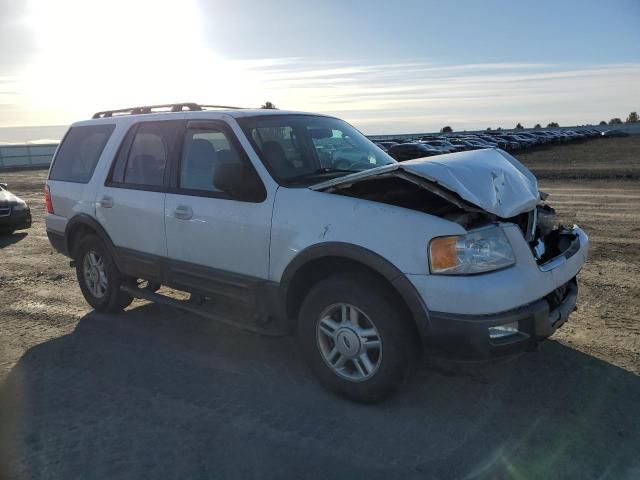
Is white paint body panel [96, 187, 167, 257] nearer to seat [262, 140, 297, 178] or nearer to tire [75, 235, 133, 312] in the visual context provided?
tire [75, 235, 133, 312]

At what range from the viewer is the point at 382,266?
3.44 m

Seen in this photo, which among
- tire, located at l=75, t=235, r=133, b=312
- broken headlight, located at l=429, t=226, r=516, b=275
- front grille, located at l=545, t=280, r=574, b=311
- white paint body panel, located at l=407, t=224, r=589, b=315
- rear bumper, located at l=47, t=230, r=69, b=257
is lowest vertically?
tire, located at l=75, t=235, r=133, b=312

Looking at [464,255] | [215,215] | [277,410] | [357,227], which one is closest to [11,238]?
[215,215]

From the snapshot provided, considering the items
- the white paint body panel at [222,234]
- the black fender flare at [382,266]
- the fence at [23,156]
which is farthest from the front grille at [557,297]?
the fence at [23,156]

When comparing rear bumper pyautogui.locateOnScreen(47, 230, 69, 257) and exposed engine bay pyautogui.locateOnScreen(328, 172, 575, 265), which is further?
rear bumper pyautogui.locateOnScreen(47, 230, 69, 257)

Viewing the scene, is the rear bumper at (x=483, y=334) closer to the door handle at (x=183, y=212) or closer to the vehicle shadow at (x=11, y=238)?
the door handle at (x=183, y=212)

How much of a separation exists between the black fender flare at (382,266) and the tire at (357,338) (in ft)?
0.43

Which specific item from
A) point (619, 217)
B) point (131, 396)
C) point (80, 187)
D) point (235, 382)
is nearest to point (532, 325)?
point (235, 382)

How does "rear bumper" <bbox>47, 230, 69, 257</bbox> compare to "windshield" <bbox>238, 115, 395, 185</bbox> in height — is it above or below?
below

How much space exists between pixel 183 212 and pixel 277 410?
1.85 m

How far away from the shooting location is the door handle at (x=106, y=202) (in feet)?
17.9

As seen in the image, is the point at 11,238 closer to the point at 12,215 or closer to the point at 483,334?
the point at 12,215

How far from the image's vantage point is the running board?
13.6 feet

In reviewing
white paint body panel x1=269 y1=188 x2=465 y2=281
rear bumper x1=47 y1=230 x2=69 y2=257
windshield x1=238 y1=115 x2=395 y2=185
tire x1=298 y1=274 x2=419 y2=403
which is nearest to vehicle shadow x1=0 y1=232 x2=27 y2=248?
rear bumper x1=47 y1=230 x2=69 y2=257
